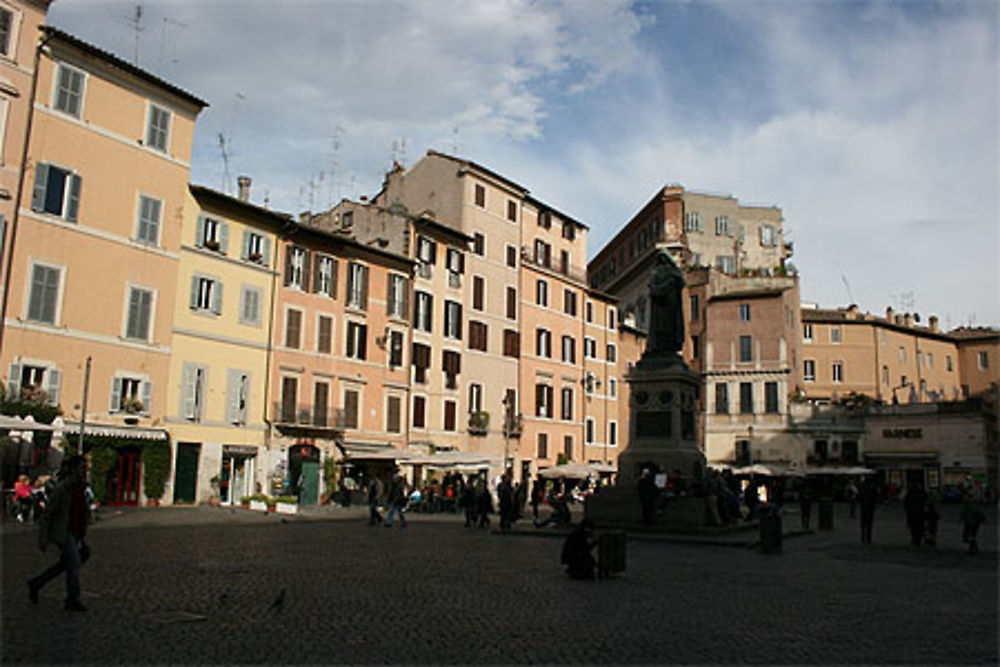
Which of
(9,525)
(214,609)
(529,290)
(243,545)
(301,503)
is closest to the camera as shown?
(214,609)

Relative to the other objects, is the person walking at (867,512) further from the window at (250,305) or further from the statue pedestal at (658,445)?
the window at (250,305)

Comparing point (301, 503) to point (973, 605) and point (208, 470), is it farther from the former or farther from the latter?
point (973, 605)

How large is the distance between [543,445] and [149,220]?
27.1m

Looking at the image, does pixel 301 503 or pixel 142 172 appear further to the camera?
pixel 301 503

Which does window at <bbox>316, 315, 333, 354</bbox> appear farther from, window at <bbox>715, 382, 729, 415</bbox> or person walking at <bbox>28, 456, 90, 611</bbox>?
window at <bbox>715, 382, 729, 415</bbox>

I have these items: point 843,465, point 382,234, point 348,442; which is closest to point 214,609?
point 348,442

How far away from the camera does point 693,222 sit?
64.7m

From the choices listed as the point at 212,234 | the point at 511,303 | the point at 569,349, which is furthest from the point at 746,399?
the point at 212,234

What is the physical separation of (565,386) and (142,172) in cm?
Answer: 2959

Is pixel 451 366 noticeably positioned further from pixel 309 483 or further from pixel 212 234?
pixel 212 234

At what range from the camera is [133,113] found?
32531 millimetres

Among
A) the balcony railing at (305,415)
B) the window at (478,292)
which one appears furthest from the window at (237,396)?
the window at (478,292)

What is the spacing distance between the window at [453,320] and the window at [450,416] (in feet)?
12.1

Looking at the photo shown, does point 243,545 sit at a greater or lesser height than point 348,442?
lesser
